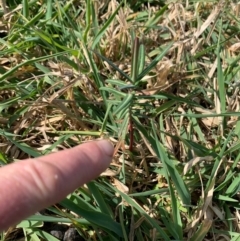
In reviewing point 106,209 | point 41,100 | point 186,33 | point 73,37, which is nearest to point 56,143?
point 41,100

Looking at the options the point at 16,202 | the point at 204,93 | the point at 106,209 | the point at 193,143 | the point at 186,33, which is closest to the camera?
the point at 16,202

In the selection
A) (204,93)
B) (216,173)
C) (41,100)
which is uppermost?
(41,100)

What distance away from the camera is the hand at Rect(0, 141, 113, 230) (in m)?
0.93

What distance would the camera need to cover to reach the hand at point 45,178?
3.05 ft

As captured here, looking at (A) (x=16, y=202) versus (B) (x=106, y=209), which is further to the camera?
(B) (x=106, y=209)

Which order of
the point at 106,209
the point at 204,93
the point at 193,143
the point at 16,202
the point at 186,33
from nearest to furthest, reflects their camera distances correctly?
the point at 16,202
the point at 106,209
the point at 193,143
the point at 204,93
the point at 186,33

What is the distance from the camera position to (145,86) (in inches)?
63.1

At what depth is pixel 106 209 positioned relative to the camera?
4.38ft

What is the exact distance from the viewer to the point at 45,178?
975 millimetres

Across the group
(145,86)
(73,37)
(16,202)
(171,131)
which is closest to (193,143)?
(171,131)

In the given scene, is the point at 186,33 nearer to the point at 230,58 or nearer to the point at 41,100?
the point at 230,58

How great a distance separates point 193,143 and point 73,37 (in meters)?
0.48

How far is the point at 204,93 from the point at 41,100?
0.47 meters

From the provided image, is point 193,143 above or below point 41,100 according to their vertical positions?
below
